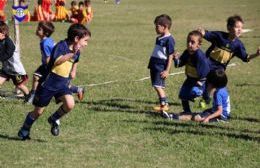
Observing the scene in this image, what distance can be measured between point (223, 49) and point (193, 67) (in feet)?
2.07

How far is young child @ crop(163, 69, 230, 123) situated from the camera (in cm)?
944

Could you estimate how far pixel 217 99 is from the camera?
9562mm

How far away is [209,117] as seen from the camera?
931cm

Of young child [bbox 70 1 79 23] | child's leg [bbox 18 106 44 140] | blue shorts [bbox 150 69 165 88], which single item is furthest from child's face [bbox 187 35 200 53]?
young child [bbox 70 1 79 23]

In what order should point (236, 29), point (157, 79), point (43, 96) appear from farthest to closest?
point (157, 79) → point (236, 29) → point (43, 96)

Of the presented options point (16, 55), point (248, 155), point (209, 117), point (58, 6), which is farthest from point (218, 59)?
point (58, 6)

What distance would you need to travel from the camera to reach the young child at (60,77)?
24.8 ft

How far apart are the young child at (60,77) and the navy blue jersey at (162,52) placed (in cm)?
234

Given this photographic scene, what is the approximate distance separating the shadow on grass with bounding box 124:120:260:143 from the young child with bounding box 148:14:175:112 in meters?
0.84

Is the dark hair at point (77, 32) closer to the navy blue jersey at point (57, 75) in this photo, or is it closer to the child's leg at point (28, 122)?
the navy blue jersey at point (57, 75)

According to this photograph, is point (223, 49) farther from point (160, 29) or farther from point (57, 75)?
point (57, 75)

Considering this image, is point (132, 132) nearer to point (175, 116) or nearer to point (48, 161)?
point (175, 116)

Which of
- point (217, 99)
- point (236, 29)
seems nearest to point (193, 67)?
point (217, 99)

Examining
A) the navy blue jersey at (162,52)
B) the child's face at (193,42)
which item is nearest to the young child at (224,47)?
the child's face at (193,42)
